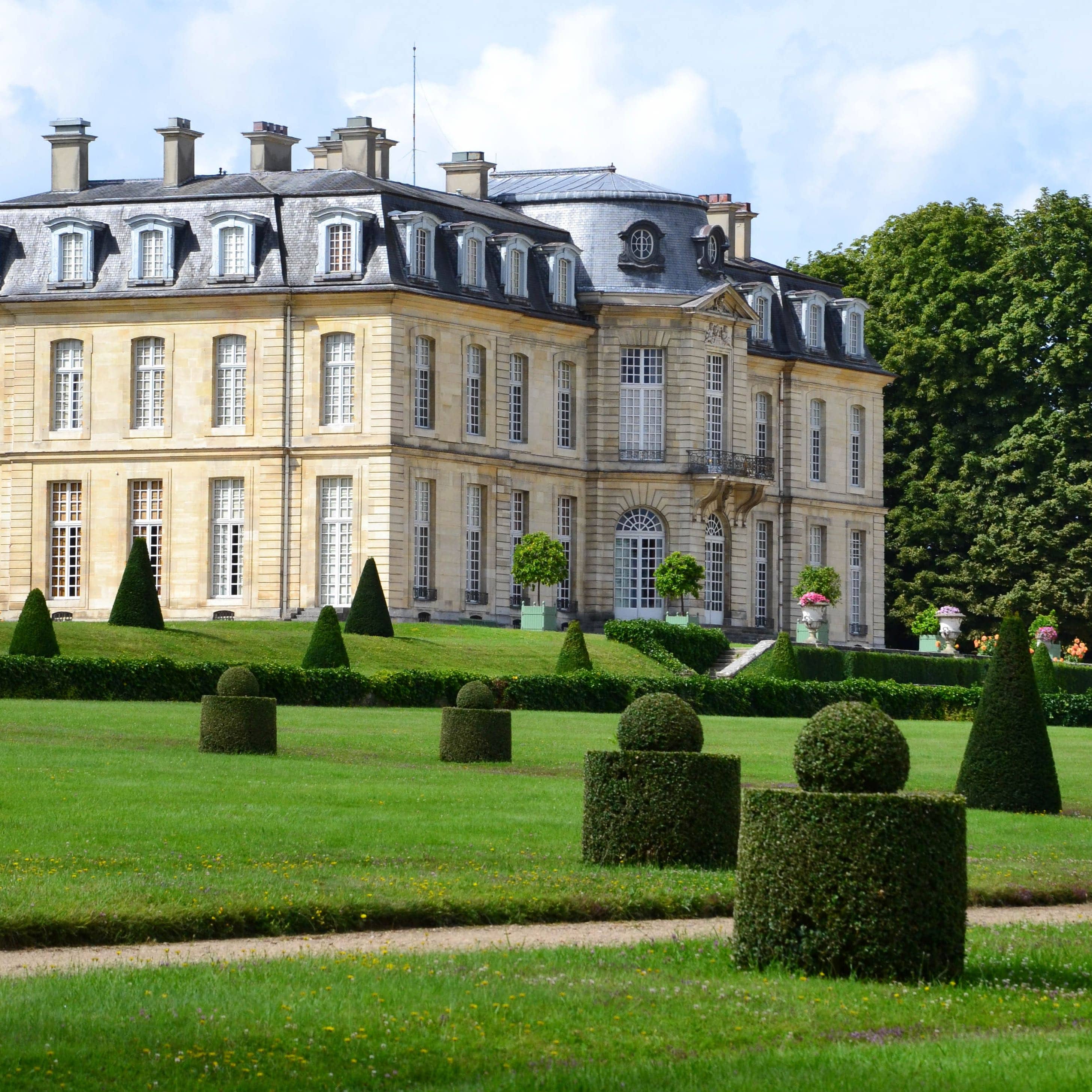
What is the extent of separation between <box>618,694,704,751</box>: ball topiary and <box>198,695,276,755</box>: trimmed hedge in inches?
325

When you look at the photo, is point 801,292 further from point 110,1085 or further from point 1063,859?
point 110,1085

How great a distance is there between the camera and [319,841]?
15.6 metres

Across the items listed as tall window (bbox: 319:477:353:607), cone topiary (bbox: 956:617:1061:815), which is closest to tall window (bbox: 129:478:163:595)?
tall window (bbox: 319:477:353:607)

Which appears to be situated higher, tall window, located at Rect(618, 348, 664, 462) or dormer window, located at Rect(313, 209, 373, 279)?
dormer window, located at Rect(313, 209, 373, 279)

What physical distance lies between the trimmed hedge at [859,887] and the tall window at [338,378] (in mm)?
36059

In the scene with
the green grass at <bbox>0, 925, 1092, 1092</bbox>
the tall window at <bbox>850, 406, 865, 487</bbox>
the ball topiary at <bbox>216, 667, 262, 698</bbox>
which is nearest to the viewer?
the green grass at <bbox>0, 925, 1092, 1092</bbox>

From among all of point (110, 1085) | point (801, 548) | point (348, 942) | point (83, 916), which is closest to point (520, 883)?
point (348, 942)

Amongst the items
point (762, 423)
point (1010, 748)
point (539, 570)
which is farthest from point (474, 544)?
point (1010, 748)

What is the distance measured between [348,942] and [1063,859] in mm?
7042

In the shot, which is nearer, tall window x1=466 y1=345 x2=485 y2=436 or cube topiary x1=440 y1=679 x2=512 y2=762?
cube topiary x1=440 y1=679 x2=512 y2=762

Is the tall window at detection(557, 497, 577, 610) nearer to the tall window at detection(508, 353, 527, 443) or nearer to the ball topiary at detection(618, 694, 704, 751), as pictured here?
the tall window at detection(508, 353, 527, 443)

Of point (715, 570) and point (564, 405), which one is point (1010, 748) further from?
point (715, 570)

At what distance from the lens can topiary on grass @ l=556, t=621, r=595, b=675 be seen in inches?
1475

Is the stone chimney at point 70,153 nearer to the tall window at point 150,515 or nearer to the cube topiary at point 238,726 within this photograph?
the tall window at point 150,515
